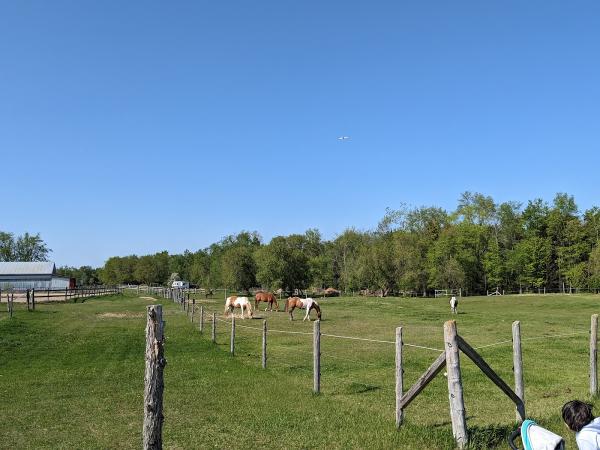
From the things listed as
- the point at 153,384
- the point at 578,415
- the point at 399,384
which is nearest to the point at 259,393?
the point at 399,384

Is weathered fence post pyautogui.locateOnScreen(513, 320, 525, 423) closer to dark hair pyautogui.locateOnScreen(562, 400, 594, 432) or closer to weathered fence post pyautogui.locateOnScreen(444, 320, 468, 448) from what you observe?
weathered fence post pyautogui.locateOnScreen(444, 320, 468, 448)

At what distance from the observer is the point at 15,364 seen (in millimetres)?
17594

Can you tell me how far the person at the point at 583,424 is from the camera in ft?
15.3

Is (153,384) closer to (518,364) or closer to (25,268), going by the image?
(518,364)

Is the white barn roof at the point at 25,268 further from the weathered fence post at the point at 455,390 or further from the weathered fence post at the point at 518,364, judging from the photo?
the weathered fence post at the point at 455,390

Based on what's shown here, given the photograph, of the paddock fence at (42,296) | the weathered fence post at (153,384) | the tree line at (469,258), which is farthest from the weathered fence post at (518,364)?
the tree line at (469,258)

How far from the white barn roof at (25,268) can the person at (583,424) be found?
113064 mm

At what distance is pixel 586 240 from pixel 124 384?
3848 inches

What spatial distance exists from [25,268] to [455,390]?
113 meters

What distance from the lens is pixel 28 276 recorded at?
10300cm

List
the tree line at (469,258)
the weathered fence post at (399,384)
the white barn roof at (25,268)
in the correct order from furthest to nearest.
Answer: the white barn roof at (25,268) → the tree line at (469,258) → the weathered fence post at (399,384)

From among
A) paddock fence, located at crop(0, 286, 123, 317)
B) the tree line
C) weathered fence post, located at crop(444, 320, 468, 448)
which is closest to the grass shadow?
weathered fence post, located at crop(444, 320, 468, 448)

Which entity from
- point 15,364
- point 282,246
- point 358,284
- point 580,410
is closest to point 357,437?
point 580,410

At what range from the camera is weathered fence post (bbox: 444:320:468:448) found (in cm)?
744
